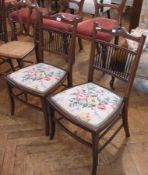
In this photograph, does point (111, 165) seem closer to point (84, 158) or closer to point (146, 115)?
point (84, 158)

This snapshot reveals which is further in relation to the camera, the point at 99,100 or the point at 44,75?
the point at 44,75

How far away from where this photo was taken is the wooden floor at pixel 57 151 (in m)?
1.67

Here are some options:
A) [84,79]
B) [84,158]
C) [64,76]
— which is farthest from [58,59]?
[84,158]

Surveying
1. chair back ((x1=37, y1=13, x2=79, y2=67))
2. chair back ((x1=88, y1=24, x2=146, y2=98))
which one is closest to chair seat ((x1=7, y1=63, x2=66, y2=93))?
chair back ((x1=37, y1=13, x2=79, y2=67))

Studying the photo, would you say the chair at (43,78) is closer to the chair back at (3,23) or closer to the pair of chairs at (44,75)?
the pair of chairs at (44,75)

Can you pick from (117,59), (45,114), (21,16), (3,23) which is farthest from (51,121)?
(21,16)

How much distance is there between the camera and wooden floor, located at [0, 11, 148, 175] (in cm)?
167

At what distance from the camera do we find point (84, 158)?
175 cm

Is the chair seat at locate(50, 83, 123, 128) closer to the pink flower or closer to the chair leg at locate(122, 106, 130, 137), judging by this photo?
the pink flower

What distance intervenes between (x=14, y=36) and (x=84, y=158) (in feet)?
4.68

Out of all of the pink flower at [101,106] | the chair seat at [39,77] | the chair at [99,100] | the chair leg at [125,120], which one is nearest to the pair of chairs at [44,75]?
the chair seat at [39,77]

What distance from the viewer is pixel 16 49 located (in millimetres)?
2295

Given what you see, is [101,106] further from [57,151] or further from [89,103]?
[57,151]

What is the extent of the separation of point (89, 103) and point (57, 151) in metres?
0.47
